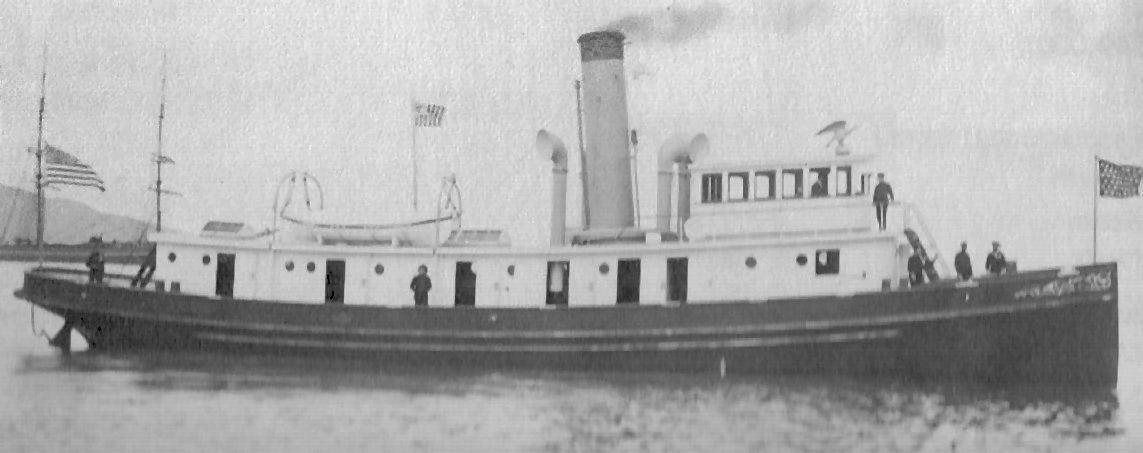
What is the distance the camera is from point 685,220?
11336mm

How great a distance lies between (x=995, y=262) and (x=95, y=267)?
23.0 ft

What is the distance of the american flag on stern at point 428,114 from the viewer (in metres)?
9.05

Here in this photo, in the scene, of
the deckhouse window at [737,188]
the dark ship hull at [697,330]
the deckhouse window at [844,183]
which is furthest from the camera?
the deckhouse window at [737,188]

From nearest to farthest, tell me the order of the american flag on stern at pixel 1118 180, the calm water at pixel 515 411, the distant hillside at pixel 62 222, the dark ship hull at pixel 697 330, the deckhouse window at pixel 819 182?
the calm water at pixel 515 411 → the american flag on stern at pixel 1118 180 → the distant hillside at pixel 62 222 → the dark ship hull at pixel 697 330 → the deckhouse window at pixel 819 182

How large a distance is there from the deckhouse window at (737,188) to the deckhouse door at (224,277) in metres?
4.26

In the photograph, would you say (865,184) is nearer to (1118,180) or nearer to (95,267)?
(1118,180)

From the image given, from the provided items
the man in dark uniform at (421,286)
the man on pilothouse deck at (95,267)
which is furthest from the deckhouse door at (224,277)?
the man in dark uniform at (421,286)

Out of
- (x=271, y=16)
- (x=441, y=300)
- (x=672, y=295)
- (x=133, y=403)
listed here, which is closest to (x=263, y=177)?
(x=271, y=16)

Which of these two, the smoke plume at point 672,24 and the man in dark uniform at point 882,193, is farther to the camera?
the man in dark uniform at point 882,193

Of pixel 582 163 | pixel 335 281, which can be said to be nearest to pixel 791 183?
pixel 582 163

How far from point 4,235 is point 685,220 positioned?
17.4ft

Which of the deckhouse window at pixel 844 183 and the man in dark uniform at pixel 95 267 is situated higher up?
the deckhouse window at pixel 844 183

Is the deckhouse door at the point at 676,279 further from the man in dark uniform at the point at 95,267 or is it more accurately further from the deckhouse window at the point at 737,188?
the man in dark uniform at the point at 95,267

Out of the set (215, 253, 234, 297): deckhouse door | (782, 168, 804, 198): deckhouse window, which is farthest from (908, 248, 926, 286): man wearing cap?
(215, 253, 234, 297): deckhouse door
